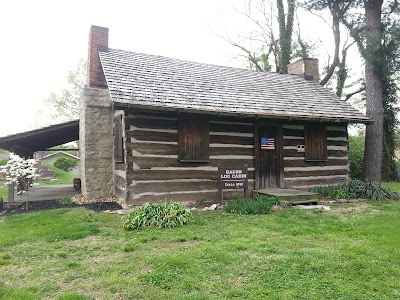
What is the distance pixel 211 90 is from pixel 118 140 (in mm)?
3705

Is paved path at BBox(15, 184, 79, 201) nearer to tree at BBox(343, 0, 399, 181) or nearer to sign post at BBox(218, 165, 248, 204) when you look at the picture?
sign post at BBox(218, 165, 248, 204)

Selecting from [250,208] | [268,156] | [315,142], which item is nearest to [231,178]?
[250,208]

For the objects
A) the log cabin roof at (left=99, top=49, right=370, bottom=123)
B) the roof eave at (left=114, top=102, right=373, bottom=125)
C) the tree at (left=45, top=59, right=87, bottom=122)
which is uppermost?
the tree at (left=45, top=59, right=87, bottom=122)

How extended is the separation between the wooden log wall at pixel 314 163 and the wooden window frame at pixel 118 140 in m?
5.84

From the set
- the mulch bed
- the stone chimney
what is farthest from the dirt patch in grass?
the stone chimney

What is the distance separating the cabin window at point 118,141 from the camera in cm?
974

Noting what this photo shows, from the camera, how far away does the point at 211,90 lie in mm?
10789

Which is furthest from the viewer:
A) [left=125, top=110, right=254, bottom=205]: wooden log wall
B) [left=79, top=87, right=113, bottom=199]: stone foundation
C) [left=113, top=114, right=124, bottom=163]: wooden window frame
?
[left=79, top=87, right=113, bottom=199]: stone foundation

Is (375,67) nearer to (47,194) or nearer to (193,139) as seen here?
(193,139)

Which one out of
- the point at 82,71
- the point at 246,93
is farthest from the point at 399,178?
the point at 82,71

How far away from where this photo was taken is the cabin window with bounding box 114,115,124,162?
9739 mm

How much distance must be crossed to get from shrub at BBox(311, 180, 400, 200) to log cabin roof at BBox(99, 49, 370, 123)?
2.56 meters

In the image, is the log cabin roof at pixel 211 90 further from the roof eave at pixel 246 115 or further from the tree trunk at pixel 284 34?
the tree trunk at pixel 284 34

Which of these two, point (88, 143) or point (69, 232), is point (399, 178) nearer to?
point (88, 143)
